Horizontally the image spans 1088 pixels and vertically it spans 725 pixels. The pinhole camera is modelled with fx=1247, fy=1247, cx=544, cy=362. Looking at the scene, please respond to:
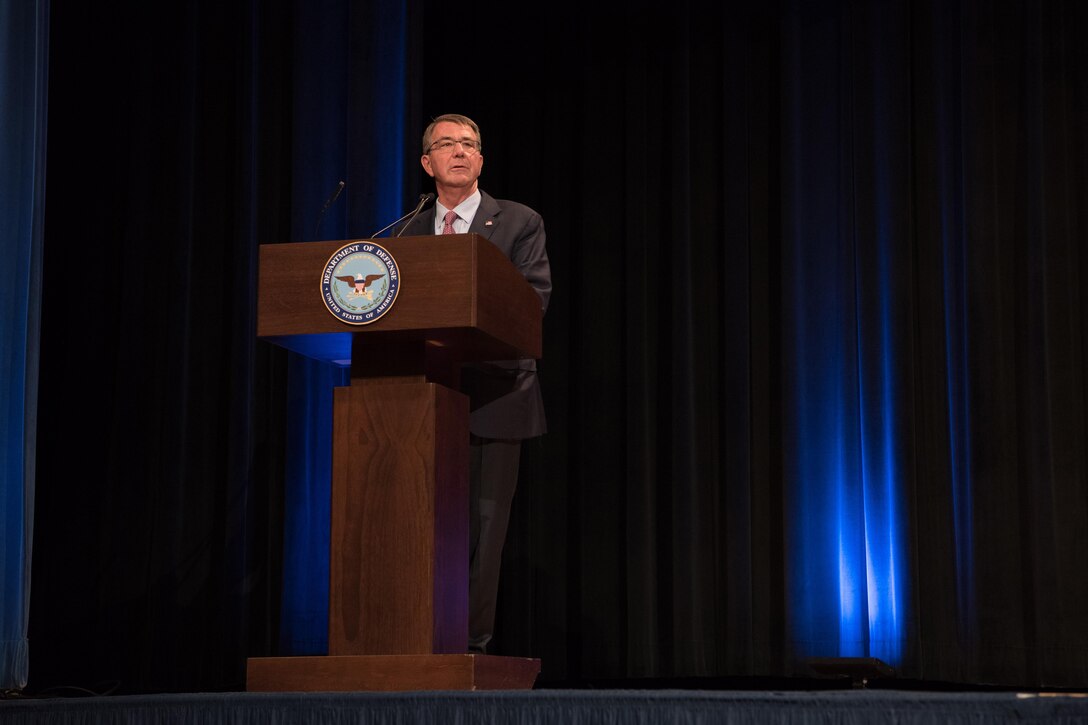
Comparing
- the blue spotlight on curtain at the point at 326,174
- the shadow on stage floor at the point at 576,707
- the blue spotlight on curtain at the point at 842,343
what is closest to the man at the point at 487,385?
the shadow on stage floor at the point at 576,707

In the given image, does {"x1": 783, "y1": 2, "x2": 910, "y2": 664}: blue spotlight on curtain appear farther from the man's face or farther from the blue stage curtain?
the blue stage curtain

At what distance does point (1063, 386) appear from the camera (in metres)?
3.99

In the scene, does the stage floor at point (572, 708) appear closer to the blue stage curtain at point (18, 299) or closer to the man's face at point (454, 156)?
the man's face at point (454, 156)

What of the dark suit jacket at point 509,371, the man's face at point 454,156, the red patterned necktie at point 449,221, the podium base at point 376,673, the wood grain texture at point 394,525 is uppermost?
the man's face at point 454,156

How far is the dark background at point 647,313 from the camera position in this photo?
407cm

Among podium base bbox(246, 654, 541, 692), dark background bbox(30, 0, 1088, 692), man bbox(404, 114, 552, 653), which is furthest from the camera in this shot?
dark background bbox(30, 0, 1088, 692)

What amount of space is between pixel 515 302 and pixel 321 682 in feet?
2.59

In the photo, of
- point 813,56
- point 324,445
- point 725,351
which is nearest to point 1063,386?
point 725,351

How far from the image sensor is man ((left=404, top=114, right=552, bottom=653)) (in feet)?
8.97

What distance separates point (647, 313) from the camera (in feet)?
15.2

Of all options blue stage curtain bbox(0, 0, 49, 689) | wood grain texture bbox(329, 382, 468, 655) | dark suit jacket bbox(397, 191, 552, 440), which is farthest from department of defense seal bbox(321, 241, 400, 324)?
blue stage curtain bbox(0, 0, 49, 689)

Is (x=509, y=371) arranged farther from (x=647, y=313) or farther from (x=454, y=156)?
(x=647, y=313)

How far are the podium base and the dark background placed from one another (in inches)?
89.4

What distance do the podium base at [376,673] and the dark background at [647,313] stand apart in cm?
227
